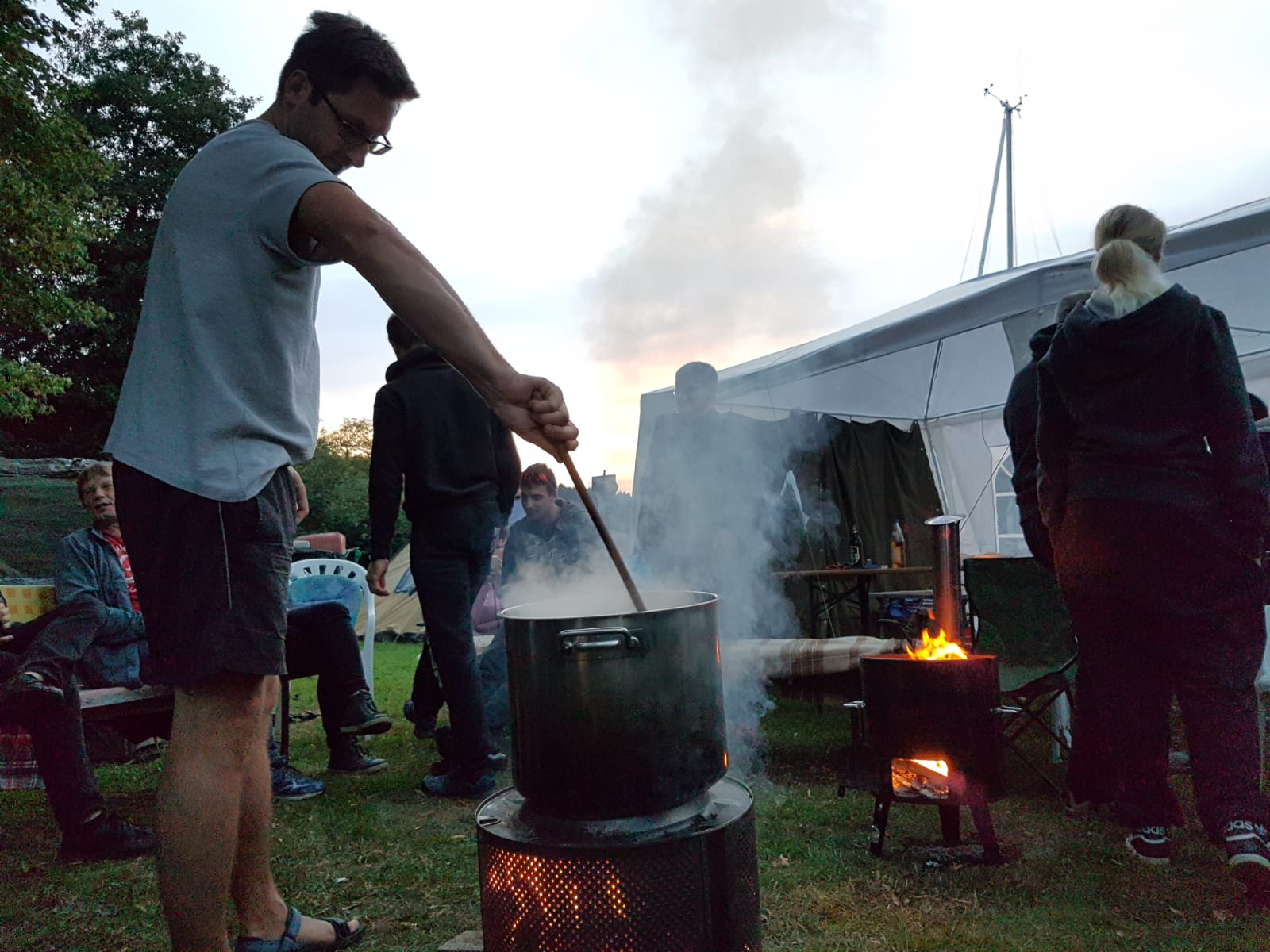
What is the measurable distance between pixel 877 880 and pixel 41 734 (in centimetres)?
292

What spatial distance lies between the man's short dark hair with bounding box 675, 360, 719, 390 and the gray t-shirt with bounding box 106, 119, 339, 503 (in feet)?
11.2

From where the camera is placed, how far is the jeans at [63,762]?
2867 mm

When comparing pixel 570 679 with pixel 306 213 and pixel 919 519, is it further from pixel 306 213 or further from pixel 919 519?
pixel 919 519

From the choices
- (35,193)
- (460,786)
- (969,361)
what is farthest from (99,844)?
(35,193)

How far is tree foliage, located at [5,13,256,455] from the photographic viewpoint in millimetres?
20391

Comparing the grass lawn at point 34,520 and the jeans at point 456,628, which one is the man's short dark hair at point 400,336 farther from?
the grass lawn at point 34,520

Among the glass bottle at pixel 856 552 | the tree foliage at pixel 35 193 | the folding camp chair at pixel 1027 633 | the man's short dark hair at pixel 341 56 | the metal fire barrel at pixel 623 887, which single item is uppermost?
the tree foliage at pixel 35 193

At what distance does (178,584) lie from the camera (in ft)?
4.66

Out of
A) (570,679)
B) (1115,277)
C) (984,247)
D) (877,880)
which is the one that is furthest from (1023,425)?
(984,247)

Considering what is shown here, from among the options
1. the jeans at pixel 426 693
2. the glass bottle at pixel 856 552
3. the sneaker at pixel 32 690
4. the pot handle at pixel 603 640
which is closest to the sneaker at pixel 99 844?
the sneaker at pixel 32 690

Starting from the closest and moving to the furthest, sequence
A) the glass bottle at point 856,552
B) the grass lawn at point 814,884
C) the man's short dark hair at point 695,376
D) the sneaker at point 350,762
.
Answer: the grass lawn at point 814,884, the sneaker at point 350,762, the man's short dark hair at point 695,376, the glass bottle at point 856,552

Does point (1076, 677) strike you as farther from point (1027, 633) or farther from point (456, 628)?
point (456, 628)

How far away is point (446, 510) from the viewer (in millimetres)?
3512

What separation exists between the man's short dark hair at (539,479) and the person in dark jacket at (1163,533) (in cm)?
304
